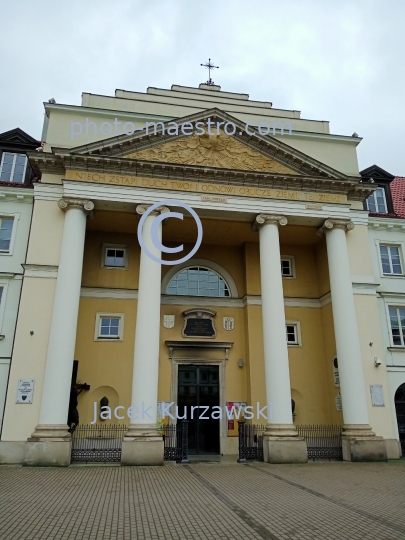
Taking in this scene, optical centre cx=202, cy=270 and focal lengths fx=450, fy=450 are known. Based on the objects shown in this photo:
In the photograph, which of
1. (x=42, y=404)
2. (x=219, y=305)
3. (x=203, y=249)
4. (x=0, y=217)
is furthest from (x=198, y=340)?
(x=0, y=217)

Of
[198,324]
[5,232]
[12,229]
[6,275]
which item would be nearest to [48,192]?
[12,229]

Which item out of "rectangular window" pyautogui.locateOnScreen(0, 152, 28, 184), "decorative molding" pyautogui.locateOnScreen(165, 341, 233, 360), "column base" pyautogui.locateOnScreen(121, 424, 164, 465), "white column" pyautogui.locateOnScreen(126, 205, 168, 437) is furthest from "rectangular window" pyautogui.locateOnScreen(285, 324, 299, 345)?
"rectangular window" pyautogui.locateOnScreen(0, 152, 28, 184)

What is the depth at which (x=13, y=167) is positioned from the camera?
2025 centimetres

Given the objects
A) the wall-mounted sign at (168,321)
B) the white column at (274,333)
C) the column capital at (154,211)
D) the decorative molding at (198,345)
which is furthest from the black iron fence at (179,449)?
the column capital at (154,211)

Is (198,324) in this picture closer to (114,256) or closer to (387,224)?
(114,256)

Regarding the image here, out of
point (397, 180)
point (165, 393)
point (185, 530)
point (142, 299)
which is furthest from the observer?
point (397, 180)

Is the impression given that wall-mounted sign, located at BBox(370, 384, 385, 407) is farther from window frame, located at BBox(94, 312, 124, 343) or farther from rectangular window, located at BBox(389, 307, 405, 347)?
window frame, located at BBox(94, 312, 124, 343)

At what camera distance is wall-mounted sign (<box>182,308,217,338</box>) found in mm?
20031

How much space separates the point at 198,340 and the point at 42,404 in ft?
24.4

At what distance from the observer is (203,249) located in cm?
2167

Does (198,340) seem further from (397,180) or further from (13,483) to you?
(397,180)

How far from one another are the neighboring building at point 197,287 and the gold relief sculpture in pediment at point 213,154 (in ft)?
0.19

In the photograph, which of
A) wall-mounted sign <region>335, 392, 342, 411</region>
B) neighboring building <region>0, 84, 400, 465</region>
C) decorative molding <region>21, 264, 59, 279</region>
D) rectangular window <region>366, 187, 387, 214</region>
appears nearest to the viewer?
neighboring building <region>0, 84, 400, 465</region>

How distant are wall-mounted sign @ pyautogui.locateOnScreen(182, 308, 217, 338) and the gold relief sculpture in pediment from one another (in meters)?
6.47
